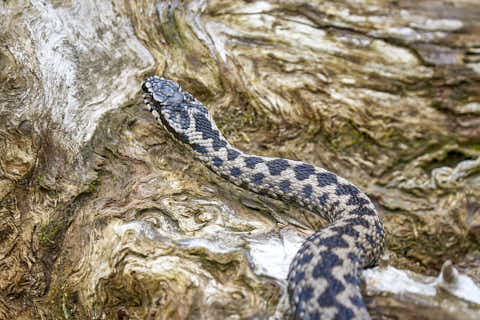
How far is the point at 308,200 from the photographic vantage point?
213 inches

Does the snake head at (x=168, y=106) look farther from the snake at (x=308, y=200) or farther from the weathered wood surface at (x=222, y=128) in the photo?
the weathered wood surface at (x=222, y=128)

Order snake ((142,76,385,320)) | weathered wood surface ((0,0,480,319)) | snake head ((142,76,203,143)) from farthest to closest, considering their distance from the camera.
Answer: snake head ((142,76,203,143)) < weathered wood surface ((0,0,480,319)) < snake ((142,76,385,320))

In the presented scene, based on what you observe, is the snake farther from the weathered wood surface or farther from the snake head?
the weathered wood surface

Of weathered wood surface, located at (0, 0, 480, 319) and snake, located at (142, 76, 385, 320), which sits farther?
weathered wood surface, located at (0, 0, 480, 319)

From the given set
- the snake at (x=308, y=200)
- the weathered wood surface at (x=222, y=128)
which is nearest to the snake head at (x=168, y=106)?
the snake at (x=308, y=200)

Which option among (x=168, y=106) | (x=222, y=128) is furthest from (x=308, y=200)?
(x=168, y=106)

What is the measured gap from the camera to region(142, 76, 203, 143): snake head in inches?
222

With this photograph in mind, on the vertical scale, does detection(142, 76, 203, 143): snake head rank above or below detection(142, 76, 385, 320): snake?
above

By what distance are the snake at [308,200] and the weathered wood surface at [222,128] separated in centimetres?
20

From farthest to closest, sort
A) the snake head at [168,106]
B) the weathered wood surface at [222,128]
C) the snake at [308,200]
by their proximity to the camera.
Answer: the snake head at [168,106], the weathered wood surface at [222,128], the snake at [308,200]

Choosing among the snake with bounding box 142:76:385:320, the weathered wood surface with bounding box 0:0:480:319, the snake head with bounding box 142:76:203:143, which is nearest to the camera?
the snake with bounding box 142:76:385:320

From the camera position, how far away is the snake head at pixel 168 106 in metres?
5.65

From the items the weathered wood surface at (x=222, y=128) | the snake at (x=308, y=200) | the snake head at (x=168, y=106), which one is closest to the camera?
the snake at (x=308, y=200)

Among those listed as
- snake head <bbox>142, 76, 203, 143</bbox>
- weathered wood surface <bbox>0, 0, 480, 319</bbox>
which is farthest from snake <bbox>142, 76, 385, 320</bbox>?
weathered wood surface <bbox>0, 0, 480, 319</bbox>
